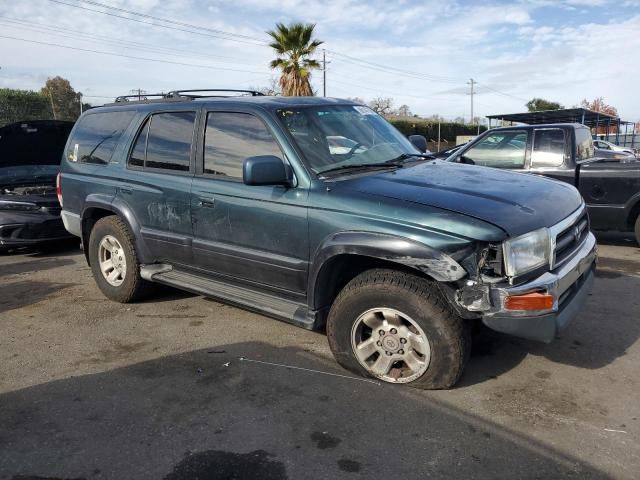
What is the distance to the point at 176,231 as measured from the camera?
4.45m

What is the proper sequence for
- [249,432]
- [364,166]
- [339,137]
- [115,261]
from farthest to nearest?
[115,261] → [339,137] → [364,166] → [249,432]

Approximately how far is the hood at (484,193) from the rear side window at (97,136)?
8.73 ft

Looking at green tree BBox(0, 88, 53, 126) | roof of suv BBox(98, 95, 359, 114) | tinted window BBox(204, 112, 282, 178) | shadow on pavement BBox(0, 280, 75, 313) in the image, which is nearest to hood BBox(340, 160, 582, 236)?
tinted window BBox(204, 112, 282, 178)

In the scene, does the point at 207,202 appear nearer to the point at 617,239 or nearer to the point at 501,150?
the point at 501,150

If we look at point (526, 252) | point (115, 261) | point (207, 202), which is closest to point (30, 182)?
point (115, 261)

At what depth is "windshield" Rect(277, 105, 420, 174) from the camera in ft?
12.6

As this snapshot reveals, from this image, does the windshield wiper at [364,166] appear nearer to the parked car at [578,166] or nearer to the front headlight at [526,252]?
the front headlight at [526,252]

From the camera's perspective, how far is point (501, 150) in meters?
7.47

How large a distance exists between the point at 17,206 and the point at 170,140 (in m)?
3.70

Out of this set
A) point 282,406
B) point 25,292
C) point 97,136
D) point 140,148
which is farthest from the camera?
point 25,292

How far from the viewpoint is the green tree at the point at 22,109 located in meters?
17.4

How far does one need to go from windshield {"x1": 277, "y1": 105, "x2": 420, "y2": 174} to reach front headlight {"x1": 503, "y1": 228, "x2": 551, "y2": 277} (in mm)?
1330

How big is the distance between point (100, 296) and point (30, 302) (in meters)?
0.66

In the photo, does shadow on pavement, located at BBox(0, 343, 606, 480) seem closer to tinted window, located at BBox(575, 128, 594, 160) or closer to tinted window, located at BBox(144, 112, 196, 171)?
tinted window, located at BBox(144, 112, 196, 171)
